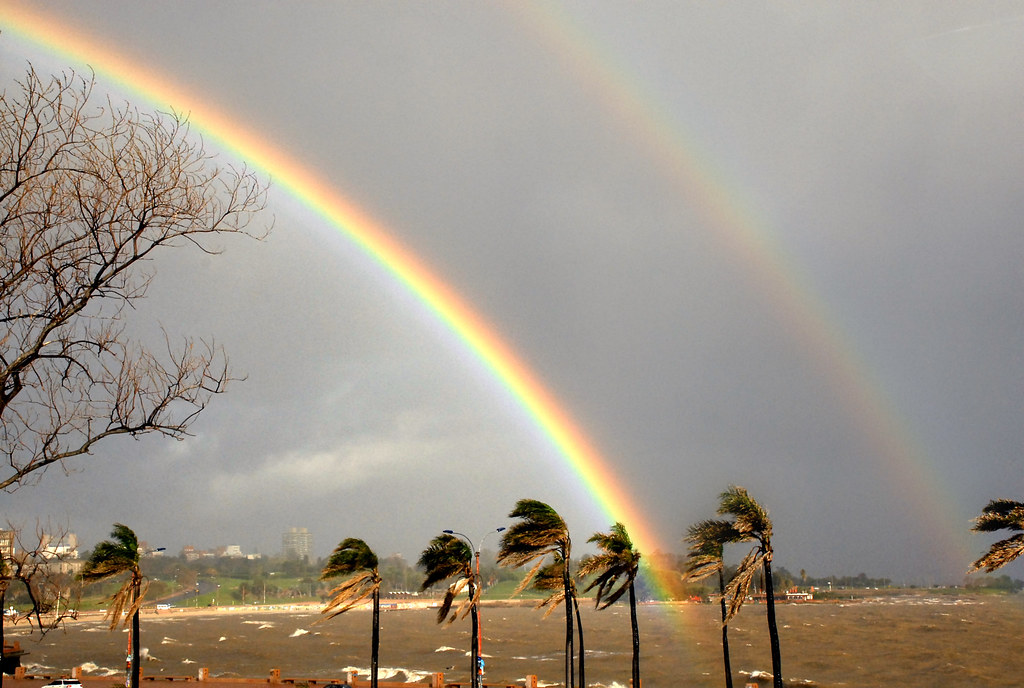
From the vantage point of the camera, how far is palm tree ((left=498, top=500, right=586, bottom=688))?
105 ft

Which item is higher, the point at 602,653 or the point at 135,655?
the point at 135,655

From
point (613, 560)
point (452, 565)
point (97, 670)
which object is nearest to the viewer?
point (613, 560)

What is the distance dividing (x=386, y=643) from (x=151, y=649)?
110 ft

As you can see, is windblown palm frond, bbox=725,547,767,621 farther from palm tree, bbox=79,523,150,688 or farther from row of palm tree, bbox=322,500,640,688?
palm tree, bbox=79,523,150,688

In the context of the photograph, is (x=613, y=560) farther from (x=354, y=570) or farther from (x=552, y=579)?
(x=354, y=570)

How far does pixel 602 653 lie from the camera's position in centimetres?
10675

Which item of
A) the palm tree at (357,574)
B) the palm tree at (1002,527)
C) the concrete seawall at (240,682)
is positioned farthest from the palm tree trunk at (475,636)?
the palm tree at (1002,527)

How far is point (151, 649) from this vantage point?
113000 millimetres

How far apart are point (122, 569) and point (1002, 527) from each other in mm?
35788

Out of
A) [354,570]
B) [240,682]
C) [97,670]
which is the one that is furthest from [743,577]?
[97,670]

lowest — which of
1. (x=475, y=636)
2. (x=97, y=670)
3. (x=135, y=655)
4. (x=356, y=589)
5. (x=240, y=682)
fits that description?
(x=97, y=670)

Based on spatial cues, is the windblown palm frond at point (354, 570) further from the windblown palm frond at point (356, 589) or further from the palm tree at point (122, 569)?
the palm tree at point (122, 569)

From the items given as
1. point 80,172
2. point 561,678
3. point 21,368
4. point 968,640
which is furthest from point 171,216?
point 968,640

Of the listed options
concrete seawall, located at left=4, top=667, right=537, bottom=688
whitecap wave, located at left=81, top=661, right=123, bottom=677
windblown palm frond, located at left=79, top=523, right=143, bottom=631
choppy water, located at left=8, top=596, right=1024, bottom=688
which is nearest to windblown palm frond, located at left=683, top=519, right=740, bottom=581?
concrete seawall, located at left=4, top=667, right=537, bottom=688
